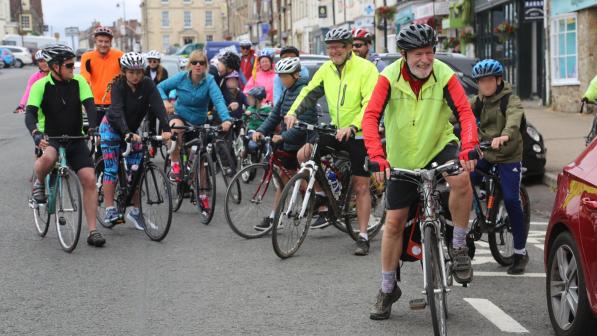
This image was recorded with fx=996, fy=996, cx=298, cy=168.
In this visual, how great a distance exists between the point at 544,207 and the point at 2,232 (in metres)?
6.02

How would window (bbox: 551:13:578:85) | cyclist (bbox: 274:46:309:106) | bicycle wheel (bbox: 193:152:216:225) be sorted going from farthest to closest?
window (bbox: 551:13:578:85), bicycle wheel (bbox: 193:152:216:225), cyclist (bbox: 274:46:309:106)

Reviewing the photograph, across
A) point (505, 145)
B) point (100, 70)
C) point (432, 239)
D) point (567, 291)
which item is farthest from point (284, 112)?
point (567, 291)

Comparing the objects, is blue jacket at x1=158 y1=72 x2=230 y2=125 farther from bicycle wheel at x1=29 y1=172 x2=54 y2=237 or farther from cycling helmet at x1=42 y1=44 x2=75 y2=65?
cycling helmet at x1=42 y1=44 x2=75 y2=65

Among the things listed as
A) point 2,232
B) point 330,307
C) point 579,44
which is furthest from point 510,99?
point 579,44

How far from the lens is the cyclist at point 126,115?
9.37 metres

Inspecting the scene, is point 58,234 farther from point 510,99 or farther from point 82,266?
point 510,99

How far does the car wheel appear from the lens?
521 centimetres

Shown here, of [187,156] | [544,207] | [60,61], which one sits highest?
[60,61]

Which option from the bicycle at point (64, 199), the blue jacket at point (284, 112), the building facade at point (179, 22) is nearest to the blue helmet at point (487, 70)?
the blue jacket at point (284, 112)

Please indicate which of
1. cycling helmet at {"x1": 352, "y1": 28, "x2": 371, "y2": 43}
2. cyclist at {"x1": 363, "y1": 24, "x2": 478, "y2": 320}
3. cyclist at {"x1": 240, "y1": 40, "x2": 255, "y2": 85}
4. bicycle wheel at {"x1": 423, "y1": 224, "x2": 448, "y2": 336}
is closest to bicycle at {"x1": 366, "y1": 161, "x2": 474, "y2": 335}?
bicycle wheel at {"x1": 423, "y1": 224, "x2": 448, "y2": 336}

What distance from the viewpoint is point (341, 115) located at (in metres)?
8.63

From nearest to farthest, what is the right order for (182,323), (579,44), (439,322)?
1. (439,322)
2. (182,323)
3. (579,44)

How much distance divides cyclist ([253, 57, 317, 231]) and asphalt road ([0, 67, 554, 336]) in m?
0.68

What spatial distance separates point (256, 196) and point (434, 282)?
434cm
